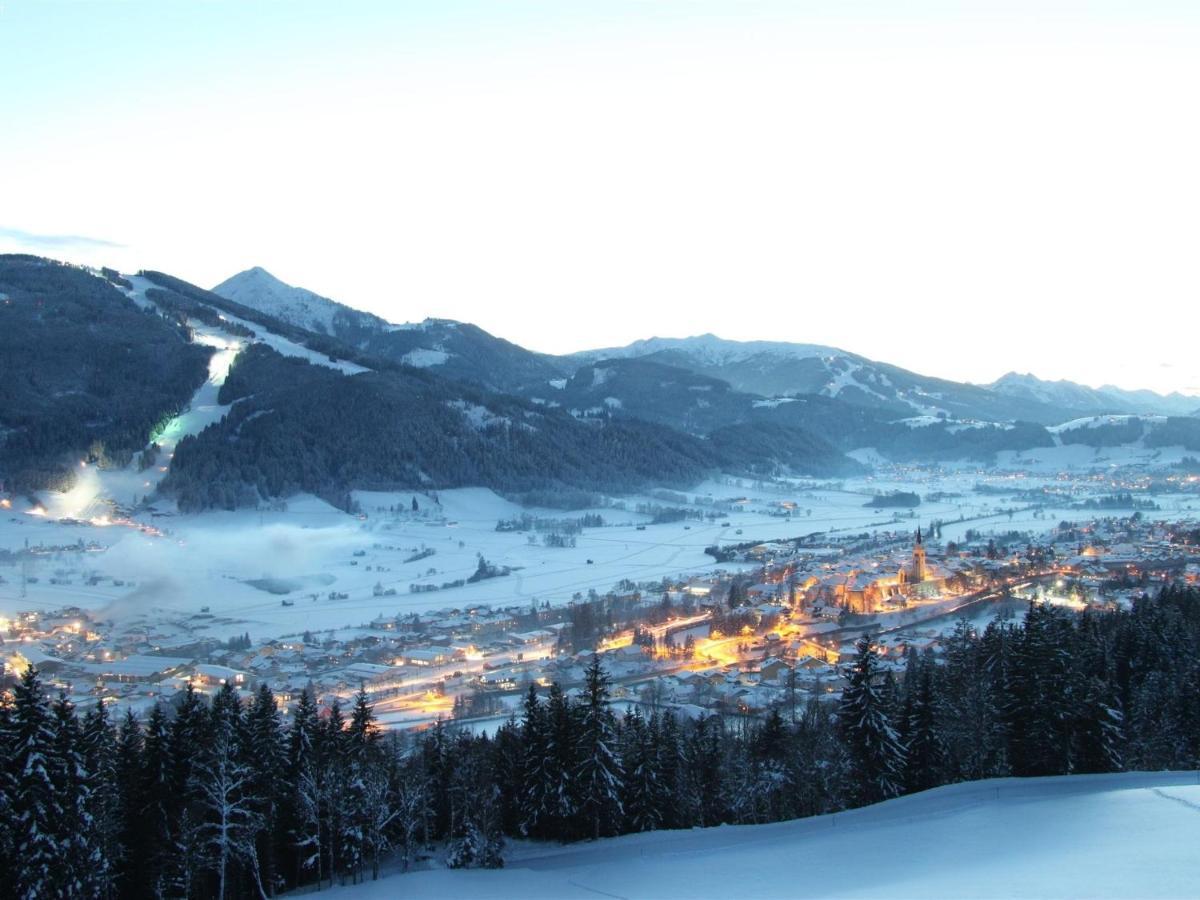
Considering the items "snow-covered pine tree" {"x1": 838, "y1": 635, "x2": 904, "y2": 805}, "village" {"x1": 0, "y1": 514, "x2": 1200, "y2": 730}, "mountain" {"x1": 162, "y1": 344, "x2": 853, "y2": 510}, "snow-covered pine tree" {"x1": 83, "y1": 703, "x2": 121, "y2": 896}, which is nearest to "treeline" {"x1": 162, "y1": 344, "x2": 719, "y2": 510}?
"mountain" {"x1": 162, "y1": 344, "x2": 853, "y2": 510}

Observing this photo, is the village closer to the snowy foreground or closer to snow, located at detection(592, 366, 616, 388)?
the snowy foreground

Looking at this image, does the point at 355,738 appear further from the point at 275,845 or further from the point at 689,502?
the point at 689,502

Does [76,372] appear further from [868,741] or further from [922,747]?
[922,747]

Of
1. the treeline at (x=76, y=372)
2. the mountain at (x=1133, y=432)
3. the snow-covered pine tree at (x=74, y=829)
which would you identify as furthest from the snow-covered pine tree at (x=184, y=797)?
the mountain at (x=1133, y=432)

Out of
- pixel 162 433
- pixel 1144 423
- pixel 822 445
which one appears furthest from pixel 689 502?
pixel 1144 423

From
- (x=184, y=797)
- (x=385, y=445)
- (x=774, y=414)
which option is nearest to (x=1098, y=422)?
(x=774, y=414)

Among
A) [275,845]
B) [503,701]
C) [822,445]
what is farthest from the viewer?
[822,445]
